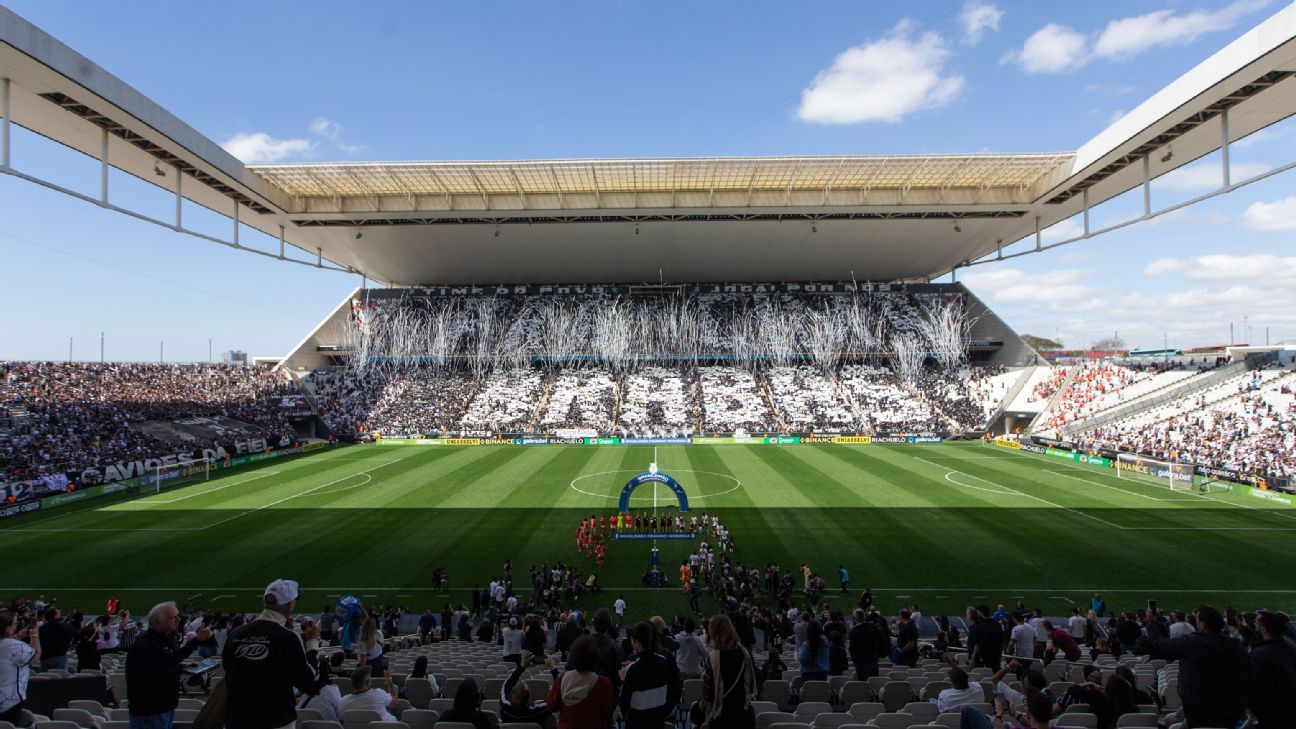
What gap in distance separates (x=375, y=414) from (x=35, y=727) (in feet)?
188

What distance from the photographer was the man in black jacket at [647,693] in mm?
4418

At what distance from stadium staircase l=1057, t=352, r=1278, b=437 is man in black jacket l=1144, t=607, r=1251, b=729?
1943 inches

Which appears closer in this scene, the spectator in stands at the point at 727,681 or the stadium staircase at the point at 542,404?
the spectator in stands at the point at 727,681

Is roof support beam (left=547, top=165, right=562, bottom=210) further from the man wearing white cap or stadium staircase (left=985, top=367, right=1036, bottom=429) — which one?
the man wearing white cap

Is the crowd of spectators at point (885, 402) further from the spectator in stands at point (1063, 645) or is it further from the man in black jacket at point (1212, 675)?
the man in black jacket at point (1212, 675)

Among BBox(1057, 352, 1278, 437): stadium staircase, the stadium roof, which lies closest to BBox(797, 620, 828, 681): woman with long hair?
the stadium roof

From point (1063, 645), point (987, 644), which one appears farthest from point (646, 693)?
point (1063, 645)

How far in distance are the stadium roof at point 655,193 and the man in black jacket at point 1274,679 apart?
2880 cm

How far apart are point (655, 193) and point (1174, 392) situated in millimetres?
38342

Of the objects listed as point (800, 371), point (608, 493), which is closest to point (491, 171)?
point (608, 493)

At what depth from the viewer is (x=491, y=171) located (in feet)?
145

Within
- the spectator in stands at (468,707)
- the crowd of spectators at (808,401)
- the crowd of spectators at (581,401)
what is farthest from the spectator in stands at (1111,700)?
the crowd of spectators at (581,401)

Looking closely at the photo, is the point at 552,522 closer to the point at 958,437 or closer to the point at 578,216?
the point at 578,216

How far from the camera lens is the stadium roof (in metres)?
27.8
